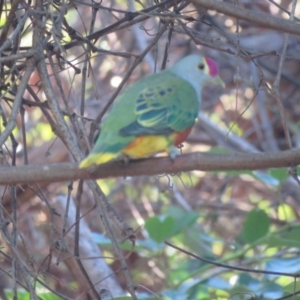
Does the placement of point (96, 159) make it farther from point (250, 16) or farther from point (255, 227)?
point (255, 227)

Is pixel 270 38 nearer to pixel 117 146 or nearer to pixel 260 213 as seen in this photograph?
pixel 260 213

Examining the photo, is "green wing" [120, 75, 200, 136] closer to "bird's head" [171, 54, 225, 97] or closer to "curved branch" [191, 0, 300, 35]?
"bird's head" [171, 54, 225, 97]

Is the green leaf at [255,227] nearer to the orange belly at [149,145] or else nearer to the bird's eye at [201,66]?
the bird's eye at [201,66]

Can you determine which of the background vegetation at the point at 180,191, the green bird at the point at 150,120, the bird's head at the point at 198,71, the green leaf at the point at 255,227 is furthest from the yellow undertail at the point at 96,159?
the green leaf at the point at 255,227

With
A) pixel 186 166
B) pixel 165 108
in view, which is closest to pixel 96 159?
pixel 186 166

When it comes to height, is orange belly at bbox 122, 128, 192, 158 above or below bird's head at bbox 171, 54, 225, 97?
below

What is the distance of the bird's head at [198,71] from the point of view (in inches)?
111

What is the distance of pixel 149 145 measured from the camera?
2.23 meters

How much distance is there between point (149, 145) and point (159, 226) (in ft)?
3.71

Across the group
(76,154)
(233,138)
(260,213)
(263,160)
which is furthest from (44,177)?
(233,138)

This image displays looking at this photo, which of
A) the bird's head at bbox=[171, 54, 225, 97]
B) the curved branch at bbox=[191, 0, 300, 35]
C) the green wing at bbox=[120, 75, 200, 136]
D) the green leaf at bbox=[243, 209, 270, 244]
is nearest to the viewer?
the curved branch at bbox=[191, 0, 300, 35]

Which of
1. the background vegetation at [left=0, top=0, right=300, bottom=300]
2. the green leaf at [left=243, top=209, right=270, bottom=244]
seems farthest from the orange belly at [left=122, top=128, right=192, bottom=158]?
the green leaf at [left=243, top=209, right=270, bottom=244]

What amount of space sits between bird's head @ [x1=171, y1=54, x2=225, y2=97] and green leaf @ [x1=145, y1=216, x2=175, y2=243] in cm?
73

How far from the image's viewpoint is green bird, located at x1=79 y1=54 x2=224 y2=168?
2121 millimetres
